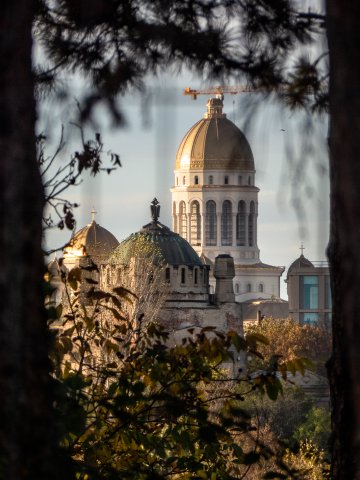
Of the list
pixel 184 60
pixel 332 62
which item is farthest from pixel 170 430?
pixel 332 62

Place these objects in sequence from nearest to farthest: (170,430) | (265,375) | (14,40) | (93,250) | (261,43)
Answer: (14,40) → (261,43) → (265,375) → (170,430) → (93,250)

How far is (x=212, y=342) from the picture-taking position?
38.3 feet

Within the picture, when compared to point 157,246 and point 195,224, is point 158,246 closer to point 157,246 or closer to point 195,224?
point 157,246

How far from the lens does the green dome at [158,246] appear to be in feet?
281

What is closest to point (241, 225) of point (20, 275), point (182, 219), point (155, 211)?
point (182, 219)

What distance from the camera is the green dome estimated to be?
8575cm

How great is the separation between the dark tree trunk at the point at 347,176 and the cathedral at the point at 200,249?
3.45m

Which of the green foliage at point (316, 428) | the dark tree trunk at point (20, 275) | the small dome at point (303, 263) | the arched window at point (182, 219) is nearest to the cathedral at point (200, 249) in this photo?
the arched window at point (182, 219)

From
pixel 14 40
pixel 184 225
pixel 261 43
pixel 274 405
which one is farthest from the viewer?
pixel 184 225

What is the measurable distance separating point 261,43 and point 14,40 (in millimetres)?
2372

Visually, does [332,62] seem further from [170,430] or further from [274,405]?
[274,405]

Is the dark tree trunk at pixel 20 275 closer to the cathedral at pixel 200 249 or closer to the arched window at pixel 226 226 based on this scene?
the cathedral at pixel 200 249

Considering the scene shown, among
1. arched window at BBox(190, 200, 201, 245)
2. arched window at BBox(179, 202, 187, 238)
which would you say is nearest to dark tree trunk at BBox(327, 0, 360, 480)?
arched window at BBox(179, 202, 187, 238)

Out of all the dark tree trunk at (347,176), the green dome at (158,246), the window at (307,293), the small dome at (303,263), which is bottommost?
the dark tree trunk at (347,176)
